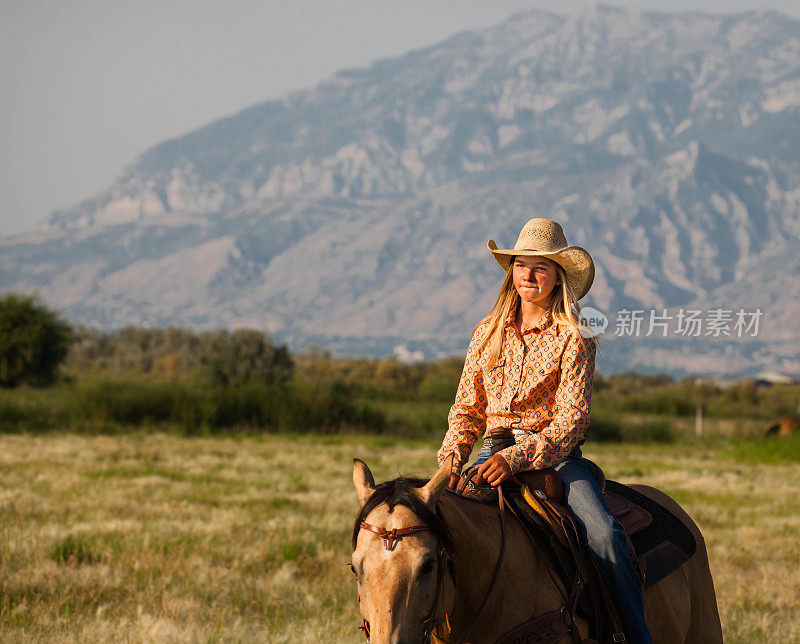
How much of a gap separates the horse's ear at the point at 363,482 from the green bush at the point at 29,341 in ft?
163

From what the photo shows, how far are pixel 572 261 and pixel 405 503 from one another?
1828 mm

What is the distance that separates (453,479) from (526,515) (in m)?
0.38

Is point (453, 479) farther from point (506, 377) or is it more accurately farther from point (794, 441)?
point (794, 441)

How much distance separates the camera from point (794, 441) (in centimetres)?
3003

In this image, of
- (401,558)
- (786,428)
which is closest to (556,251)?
(401,558)

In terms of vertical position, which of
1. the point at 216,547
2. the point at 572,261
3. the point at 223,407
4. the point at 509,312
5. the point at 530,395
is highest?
the point at 572,261

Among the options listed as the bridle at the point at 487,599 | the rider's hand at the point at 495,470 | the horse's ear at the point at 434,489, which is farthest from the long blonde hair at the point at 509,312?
the horse's ear at the point at 434,489

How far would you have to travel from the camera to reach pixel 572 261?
16.4ft

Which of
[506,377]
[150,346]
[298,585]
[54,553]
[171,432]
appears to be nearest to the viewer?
[506,377]

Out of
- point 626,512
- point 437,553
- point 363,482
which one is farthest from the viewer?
point 626,512

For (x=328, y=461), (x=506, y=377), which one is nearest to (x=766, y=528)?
(x=506, y=377)

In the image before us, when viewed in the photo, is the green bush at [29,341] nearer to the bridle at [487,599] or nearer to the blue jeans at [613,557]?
the blue jeans at [613,557]

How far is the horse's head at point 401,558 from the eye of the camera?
354 centimetres

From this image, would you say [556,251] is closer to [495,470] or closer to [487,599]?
[495,470]
